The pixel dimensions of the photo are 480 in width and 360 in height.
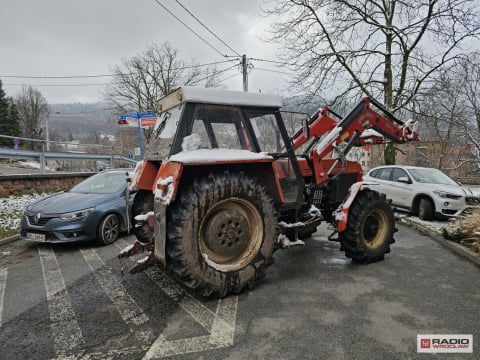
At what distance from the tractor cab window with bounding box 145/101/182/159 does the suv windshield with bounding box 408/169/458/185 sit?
24.8ft

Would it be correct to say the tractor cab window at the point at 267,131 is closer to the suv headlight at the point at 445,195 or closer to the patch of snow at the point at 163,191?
the patch of snow at the point at 163,191

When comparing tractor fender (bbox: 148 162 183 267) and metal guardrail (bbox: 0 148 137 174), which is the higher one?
metal guardrail (bbox: 0 148 137 174)

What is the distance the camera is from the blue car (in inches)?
213

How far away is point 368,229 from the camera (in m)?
4.73

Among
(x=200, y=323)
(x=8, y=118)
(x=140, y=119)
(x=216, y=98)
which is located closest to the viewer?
(x=200, y=323)

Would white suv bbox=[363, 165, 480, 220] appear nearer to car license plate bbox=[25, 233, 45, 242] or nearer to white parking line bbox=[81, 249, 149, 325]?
white parking line bbox=[81, 249, 149, 325]

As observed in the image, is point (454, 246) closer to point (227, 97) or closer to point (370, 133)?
point (370, 133)

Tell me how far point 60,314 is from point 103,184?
4.09 meters

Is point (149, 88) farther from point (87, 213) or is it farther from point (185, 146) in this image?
point (185, 146)

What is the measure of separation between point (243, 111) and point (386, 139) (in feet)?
9.65

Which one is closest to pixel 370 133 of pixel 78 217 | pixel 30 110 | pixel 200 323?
pixel 200 323

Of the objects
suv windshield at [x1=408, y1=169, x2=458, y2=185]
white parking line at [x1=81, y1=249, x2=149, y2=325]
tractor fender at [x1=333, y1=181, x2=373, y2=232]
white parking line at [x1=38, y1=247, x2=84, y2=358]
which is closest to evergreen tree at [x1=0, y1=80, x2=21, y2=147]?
white parking line at [x1=81, y1=249, x2=149, y2=325]

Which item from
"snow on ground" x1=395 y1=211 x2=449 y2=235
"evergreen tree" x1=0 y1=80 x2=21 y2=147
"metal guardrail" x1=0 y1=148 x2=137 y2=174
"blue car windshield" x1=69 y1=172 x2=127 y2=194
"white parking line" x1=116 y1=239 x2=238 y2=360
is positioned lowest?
"white parking line" x1=116 y1=239 x2=238 y2=360

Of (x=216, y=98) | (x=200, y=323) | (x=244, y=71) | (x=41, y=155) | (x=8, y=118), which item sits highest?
(x=244, y=71)
